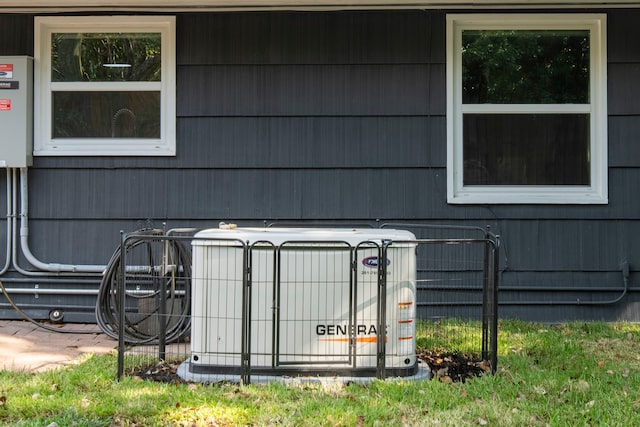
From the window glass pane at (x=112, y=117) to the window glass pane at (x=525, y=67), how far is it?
2824 mm

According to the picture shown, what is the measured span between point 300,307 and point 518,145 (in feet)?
9.63

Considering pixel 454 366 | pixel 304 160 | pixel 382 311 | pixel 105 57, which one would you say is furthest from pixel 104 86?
pixel 454 366

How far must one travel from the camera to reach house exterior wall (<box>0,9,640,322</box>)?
5719 mm

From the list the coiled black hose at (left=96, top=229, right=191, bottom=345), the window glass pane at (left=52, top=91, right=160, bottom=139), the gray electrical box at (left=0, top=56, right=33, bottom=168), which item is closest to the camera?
the coiled black hose at (left=96, top=229, right=191, bottom=345)

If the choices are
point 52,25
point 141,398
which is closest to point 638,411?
point 141,398

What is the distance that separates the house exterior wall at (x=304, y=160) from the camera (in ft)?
18.8

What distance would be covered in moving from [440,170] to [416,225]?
2.39 ft

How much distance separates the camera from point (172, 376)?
402 centimetres

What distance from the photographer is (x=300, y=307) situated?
389 centimetres

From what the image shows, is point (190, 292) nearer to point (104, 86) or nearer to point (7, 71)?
point (104, 86)

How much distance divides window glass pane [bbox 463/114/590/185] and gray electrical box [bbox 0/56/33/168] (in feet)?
12.6

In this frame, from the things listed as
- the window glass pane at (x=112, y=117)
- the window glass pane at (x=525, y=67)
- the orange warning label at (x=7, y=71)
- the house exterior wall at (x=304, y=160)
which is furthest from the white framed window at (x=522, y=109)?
the orange warning label at (x=7, y=71)

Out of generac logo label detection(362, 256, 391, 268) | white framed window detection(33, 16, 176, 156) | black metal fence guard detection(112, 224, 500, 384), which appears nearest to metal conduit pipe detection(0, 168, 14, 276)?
white framed window detection(33, 16, 176, 156)

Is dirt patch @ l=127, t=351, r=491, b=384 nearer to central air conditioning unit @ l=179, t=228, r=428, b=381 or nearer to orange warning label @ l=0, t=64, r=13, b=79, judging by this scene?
central air conditioning unit @ l=179, t=228, r=428, b=381
